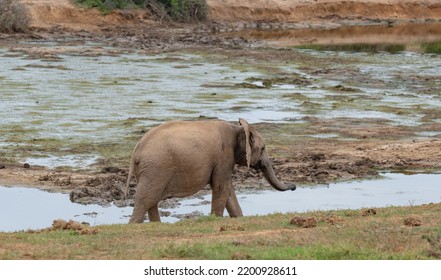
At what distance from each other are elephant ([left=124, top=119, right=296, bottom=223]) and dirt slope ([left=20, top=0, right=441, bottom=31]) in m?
36.9

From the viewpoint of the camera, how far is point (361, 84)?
34094 millimetres

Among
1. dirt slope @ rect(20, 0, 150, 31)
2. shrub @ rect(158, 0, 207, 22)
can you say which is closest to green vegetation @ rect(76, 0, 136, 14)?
dirt slope @ rect(20, 0, 150, 31)

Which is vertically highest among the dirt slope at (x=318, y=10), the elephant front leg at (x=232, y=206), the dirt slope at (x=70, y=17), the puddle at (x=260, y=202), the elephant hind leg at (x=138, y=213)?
the elephant hind leg at (x=138, y=213)

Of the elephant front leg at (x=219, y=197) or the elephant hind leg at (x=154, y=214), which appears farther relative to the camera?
the elephant front leg at (x=219, y=197)

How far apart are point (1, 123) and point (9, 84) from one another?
7564 millimetres

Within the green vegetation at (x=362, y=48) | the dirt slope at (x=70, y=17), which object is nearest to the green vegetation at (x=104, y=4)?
the dirt slope at (x=70, y=17)

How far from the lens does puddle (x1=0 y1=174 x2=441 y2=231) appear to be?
15969 mm

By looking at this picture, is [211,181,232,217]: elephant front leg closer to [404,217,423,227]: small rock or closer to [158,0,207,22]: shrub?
[404,217,423,227]: small rock

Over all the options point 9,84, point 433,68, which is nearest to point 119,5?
point 433,68

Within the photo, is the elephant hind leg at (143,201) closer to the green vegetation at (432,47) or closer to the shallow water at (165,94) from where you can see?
the shallow water at (165,94)

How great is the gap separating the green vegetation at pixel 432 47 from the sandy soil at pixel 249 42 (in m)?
7.93

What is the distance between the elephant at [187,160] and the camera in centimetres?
1422

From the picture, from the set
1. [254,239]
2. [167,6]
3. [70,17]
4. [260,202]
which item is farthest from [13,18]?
[254,239]

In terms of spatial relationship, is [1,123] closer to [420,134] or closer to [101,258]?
[420,134]
